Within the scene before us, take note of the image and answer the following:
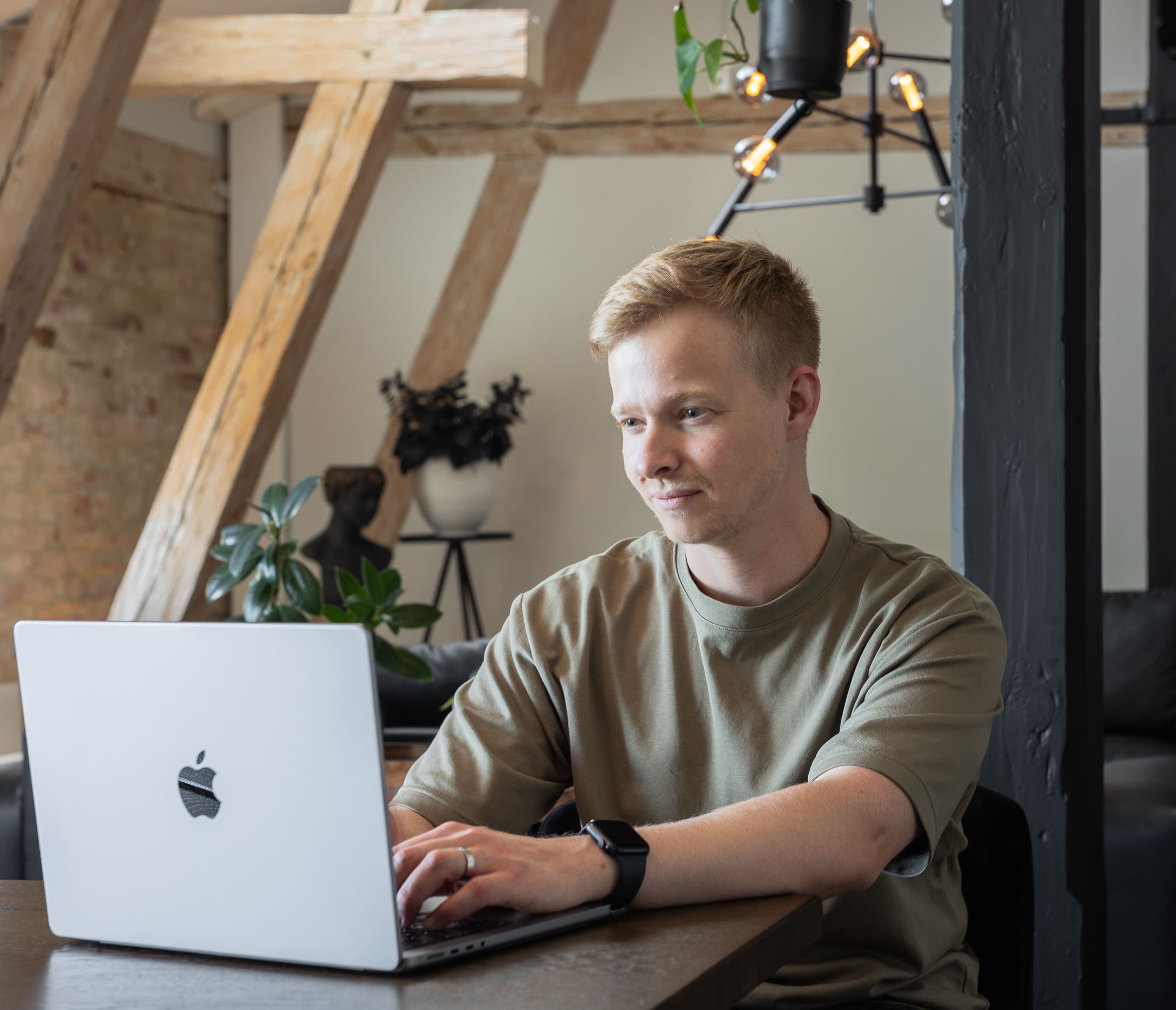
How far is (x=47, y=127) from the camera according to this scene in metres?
2.90

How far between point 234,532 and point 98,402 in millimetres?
2760

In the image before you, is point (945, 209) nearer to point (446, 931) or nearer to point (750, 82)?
point (750, 82)

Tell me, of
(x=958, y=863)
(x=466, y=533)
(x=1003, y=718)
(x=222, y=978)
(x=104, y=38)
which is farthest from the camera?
(x=466, y=533)

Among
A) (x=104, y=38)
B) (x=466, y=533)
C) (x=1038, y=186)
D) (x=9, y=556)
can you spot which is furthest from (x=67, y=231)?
(x=466, y=533)

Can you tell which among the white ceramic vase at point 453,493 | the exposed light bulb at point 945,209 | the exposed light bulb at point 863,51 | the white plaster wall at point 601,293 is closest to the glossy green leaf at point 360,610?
the exposed light bulb at point 863,51

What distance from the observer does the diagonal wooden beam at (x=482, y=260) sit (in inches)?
223

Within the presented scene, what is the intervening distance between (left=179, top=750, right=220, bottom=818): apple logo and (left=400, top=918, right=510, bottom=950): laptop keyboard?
0.15 metres

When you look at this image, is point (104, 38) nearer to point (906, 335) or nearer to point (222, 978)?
point (222, 978)

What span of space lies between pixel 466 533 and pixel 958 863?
14.8 ft

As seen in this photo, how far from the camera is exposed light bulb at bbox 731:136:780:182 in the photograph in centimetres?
304

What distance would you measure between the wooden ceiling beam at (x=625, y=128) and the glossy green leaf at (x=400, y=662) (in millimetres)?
3719

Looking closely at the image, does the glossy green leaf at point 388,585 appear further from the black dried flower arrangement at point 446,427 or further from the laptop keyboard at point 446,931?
the black dried flower arrangement at point 446,427

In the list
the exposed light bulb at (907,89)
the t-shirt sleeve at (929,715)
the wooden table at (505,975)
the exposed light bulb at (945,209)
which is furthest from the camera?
the exposed light bulb at (945,209)

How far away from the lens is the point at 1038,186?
1.88 meters
